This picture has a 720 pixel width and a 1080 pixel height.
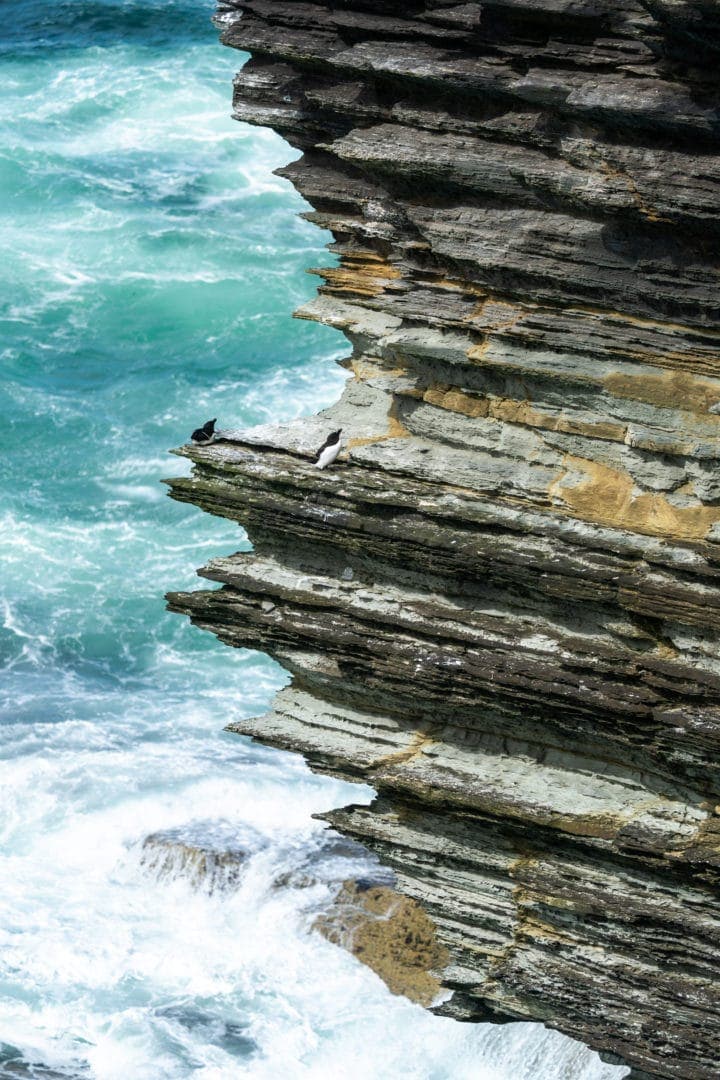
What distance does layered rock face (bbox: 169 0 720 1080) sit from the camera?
47.3 feet

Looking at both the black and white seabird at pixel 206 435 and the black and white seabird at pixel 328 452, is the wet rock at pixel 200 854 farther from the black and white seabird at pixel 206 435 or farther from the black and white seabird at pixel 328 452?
the black and white seabird at pixel 328 452

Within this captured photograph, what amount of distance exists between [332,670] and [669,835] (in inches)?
151

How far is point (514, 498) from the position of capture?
609 inches

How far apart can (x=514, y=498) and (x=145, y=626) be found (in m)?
18.4

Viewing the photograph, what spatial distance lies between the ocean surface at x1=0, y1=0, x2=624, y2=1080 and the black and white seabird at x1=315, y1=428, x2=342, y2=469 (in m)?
9.50

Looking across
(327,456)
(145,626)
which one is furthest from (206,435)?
(145,626)

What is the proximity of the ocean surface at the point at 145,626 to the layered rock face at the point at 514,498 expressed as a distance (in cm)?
573

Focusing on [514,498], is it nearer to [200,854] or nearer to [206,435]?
[206,435]

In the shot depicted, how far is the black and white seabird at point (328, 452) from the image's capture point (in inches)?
630

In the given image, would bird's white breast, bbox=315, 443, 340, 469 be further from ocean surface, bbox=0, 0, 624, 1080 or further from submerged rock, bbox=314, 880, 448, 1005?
ocean surface, bbox=0, 0, 624, 1080

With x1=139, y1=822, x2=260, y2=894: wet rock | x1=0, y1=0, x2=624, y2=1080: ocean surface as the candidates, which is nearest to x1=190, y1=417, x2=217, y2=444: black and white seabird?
x1=0, y1=0, x2=624, y2=1080: ocean surface

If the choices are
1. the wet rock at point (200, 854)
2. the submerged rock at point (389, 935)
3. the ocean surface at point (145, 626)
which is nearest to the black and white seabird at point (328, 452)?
the submerged rock at point (389, 935)

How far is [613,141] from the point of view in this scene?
14188 millimetres

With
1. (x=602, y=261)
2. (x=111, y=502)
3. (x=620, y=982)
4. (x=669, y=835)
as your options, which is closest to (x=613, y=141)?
(x=602, y=261)
